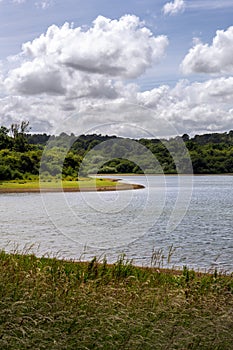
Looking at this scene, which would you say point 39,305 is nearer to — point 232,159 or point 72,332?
A: point 72,332

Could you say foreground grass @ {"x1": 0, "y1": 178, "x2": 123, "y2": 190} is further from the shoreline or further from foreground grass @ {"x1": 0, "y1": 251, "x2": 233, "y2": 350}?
foreground grass @ {"x1": 0, "y1": 251, "x2": 233, "y2": 350}

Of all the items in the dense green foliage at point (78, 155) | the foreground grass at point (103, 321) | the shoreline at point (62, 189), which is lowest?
the shoreline at point (62, 189)

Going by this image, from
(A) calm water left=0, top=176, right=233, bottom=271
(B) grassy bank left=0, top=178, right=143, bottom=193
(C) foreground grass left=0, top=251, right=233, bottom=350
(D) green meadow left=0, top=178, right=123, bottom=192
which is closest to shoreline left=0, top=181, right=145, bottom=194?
(B) grassy bank left=0, top=178, right=143, bottom=193

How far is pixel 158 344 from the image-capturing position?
4.76 m

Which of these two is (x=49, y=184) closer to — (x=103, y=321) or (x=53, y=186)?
(x=53, y=186)

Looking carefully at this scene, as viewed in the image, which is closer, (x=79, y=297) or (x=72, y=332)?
(x=72, y=332)

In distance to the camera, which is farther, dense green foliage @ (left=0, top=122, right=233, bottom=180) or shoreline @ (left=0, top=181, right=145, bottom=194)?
shoreline @ (left=0, top=181, right=145, bottom=194)

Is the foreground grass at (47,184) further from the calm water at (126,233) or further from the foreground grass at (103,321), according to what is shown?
the foreground grass at (103,321)

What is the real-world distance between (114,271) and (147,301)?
3.40 meters

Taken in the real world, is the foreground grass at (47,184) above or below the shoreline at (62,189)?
above

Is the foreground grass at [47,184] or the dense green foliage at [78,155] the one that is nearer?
the dense green foliage at [78,155]

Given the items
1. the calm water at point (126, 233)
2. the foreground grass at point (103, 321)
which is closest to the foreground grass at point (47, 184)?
the calm water at point (126, 233)

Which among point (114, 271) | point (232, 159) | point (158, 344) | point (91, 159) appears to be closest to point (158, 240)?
point (114, 271)

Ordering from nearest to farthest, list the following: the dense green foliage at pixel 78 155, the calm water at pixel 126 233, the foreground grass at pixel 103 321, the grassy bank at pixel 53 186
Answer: the foreground grass at pixel 103 321 → the calm water at pixel 126 233 → the dense green foliage at pixel 78 155 → the grassy bank at pixel 53 186
